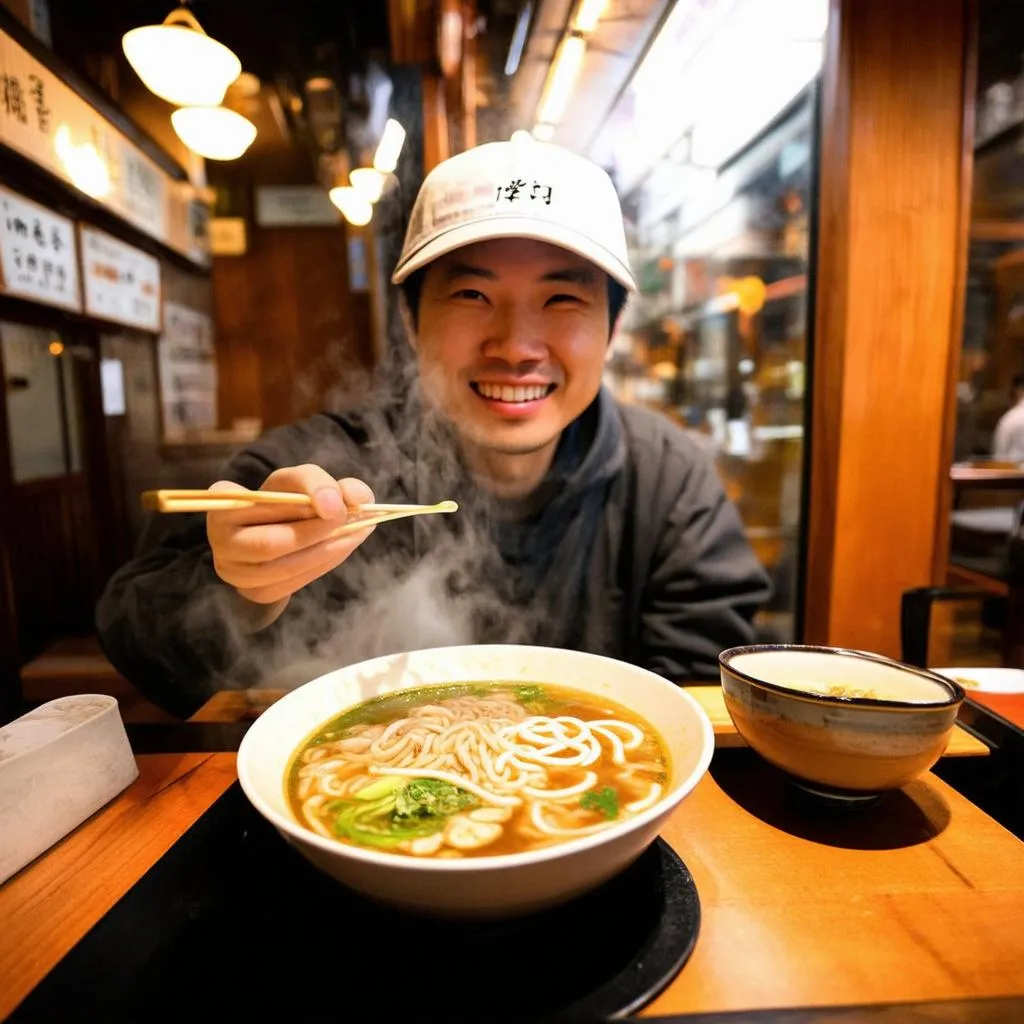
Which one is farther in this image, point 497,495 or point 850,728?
point 497,495

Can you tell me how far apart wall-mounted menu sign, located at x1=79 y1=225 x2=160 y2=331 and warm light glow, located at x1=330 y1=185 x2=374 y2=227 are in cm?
191

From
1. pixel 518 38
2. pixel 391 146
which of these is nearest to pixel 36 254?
pixel 391 146

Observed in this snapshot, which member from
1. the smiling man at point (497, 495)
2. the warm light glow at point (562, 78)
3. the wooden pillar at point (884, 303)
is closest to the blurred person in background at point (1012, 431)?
the wooden pillar at point (884, 303)

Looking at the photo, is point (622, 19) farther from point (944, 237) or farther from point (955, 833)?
point (955, 833)

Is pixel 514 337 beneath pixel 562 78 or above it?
beneath

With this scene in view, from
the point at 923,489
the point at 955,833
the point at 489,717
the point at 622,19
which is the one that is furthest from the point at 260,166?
the point at 955,833

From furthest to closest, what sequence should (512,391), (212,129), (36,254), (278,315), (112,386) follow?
(278,315), (112,386), (212,129), (36,254), (512,391)

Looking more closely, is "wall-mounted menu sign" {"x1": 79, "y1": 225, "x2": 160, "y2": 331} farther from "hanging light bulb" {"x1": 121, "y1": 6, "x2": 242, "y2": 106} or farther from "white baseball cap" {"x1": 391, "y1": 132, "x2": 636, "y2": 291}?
"white baseball cap" {"x1": 391, "y1": 132, "x2": 636, "y2": 291}

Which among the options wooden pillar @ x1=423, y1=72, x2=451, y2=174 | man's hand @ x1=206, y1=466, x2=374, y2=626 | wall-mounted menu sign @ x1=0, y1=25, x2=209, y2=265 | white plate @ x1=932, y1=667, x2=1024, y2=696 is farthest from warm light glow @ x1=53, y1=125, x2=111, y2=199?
white plate @ x1=932, y1=667, x2=1024, y2=696

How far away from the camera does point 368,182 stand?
17.6 feet

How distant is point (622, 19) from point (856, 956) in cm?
442

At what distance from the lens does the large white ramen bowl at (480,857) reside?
711 mm

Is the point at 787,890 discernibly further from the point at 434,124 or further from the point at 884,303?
the point at 434,124

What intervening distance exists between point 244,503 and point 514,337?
1130 mm
